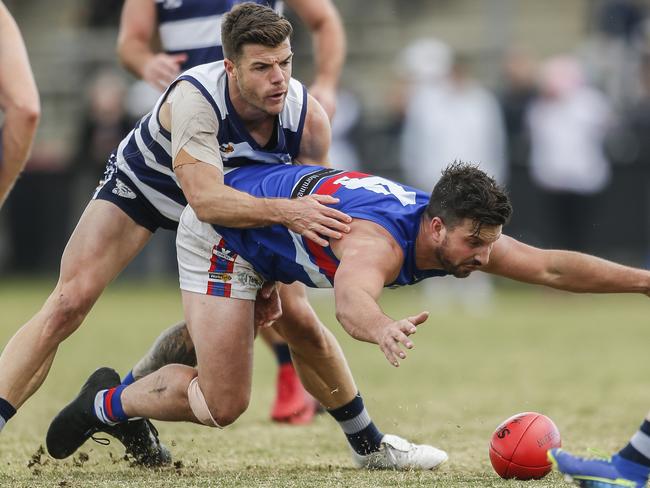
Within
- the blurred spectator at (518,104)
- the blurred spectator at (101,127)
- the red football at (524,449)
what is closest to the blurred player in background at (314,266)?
the red football at (524,449)

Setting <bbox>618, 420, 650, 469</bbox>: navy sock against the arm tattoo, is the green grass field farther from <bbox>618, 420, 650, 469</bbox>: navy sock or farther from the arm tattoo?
<bbox>618, 420, 650, 469</bbox>: navy sock

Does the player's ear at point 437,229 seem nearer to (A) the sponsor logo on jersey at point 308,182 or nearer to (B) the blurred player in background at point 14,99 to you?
(A) the sponsor logo on jersey at point 308,182

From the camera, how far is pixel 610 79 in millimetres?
16453

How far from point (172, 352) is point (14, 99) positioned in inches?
55.7

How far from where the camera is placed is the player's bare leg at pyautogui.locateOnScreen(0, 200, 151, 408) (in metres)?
5.94

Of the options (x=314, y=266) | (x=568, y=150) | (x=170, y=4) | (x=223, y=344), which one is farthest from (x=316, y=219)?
(x=568, y=150)

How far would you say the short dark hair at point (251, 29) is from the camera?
5.57m


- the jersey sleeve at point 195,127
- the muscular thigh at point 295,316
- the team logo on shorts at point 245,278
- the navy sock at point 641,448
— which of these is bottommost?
the navy sock at point 641,448

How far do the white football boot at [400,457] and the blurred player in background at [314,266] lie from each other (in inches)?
1.9

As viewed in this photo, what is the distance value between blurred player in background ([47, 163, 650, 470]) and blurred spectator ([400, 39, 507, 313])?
8613mm

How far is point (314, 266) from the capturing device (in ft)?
18.0

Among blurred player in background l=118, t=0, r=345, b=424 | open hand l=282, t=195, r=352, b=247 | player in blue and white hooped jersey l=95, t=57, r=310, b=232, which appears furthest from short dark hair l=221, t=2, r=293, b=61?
blurred player in background l=118, t=0, r=345, b=424

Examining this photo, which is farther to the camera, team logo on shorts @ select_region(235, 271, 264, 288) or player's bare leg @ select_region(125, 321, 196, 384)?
player's bare leg @ select_region(125, 321, 196, 384)

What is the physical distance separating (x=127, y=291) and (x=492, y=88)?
5208 mm
